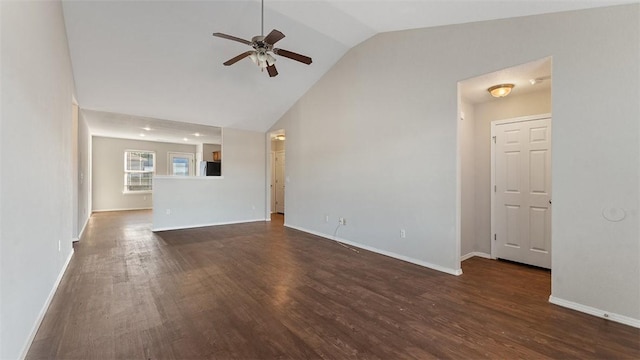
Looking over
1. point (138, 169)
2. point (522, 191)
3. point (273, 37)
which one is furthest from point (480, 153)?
point (138, 169)

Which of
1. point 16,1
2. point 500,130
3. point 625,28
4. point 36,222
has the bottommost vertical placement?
point 36,222

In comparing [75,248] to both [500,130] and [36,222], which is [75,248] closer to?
[36,222]

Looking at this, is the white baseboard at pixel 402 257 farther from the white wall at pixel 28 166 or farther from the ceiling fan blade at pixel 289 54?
the white wall at pixel 28 166

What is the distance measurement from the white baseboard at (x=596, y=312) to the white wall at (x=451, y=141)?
0.09 feet

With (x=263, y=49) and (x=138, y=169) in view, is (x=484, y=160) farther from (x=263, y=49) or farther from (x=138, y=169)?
(x=138, y=169)

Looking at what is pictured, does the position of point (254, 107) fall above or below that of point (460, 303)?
above

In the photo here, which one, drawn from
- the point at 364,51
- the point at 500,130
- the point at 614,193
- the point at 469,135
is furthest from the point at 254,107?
the point at 614,193

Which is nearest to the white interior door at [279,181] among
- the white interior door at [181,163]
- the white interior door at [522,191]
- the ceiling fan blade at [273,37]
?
the white interior door at [181,163]

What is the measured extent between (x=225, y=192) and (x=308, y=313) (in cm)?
486

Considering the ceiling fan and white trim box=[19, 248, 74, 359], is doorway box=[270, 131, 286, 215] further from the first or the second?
white trim box=[19, 248, 74, 359]

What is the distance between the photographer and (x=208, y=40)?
3.69m

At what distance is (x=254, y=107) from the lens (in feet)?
18.7

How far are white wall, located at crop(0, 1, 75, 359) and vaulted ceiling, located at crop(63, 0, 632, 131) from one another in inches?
26.2

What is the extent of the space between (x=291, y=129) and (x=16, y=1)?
14.8ft
